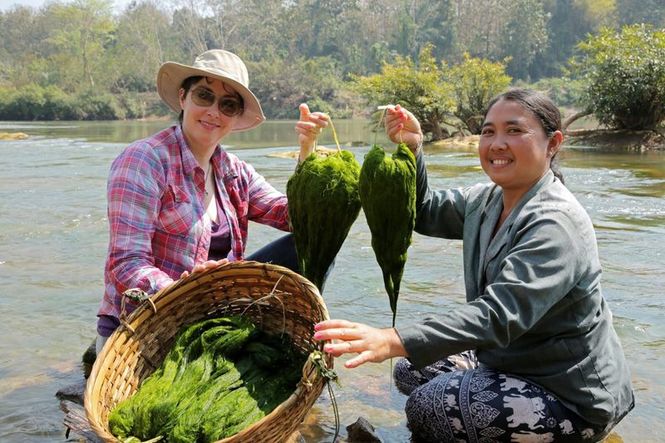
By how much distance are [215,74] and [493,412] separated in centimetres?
193

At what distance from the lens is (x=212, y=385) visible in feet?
8.93

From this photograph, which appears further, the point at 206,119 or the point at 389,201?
the point at 206,119

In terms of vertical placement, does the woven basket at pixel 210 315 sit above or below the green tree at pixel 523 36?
below

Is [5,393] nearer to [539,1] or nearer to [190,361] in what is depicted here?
[190,361]

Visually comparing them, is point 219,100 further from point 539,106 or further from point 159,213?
point 539,106

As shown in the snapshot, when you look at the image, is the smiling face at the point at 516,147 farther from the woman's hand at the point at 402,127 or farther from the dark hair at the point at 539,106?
the woman's hand at the point at 402,127

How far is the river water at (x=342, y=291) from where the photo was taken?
3461 mm

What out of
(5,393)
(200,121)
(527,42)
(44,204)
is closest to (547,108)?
(200,121)

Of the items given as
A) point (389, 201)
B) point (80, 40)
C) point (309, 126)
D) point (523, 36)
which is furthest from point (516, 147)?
point (80, 40)

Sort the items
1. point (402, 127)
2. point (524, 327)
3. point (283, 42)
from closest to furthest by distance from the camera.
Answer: point (524, 327) < point (402, 127) < point (283, 42)

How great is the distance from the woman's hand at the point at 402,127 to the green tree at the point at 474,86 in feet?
77.0

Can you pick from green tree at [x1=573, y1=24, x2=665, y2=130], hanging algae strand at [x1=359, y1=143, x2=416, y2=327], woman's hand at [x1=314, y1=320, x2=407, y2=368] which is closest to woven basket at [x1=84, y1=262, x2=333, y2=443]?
woman's hand at [x1=314, y1=320, x2=407, y2=368]

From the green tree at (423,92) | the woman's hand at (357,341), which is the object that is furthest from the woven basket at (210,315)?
the green tree at (423,92)

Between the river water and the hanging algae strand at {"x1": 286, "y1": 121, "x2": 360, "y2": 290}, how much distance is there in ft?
2.88
